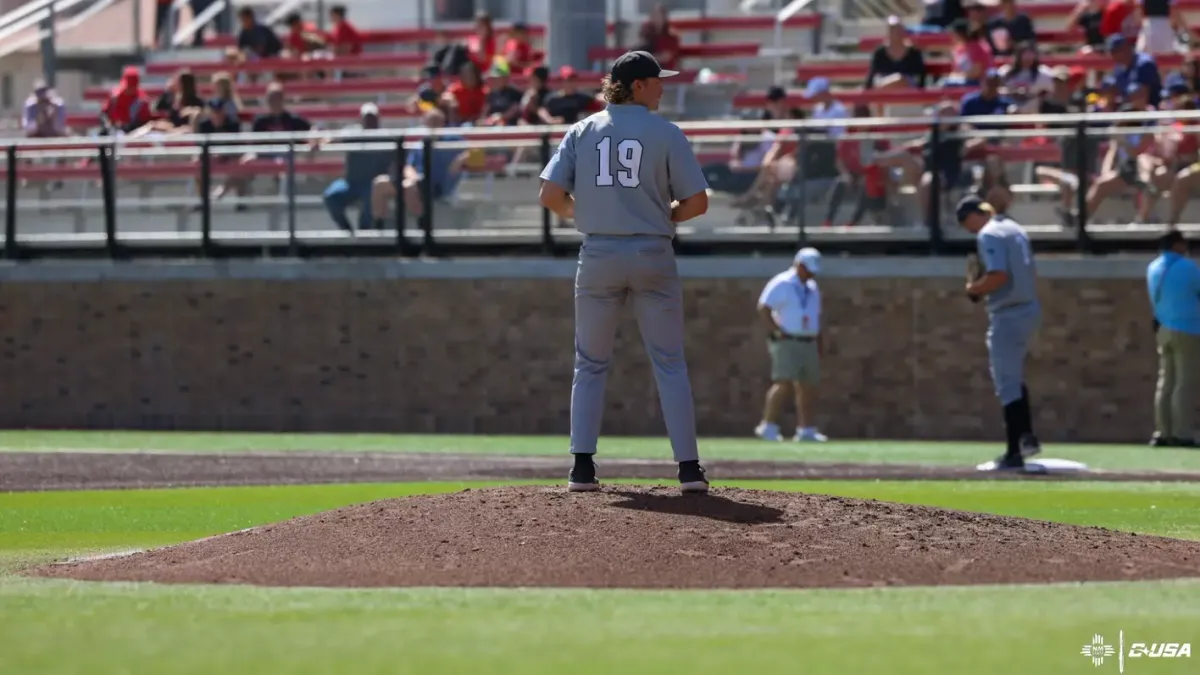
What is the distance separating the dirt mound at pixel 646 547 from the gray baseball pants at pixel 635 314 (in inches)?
13.7

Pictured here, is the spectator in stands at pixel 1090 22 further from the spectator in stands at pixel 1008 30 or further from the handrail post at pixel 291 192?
the handrail post at pixel 291 192

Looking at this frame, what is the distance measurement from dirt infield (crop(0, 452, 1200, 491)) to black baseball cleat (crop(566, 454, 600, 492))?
196 inches

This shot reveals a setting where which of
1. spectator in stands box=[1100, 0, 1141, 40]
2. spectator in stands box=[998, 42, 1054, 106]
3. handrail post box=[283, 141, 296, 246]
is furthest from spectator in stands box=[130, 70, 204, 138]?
spectator in stands box=[1100, 0, 1141, 40]

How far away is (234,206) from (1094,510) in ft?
42.9

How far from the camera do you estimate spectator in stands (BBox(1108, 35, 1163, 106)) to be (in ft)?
72.8

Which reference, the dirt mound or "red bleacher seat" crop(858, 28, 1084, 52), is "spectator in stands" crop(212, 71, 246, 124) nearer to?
"red bleacher seat" crop(858, 28, 1084, 52)

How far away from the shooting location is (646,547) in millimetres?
9172

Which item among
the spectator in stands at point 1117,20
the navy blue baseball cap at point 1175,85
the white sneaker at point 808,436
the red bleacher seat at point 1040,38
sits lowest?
the white sneaker at point 808,436

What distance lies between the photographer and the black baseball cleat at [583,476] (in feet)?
33.8

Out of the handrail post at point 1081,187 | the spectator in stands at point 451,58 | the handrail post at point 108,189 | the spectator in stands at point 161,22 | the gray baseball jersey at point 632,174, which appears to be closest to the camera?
the gray baseball jersey at point 632,174

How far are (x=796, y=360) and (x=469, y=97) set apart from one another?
6.20 metres

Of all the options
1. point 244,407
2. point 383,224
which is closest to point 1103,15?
point 383,224

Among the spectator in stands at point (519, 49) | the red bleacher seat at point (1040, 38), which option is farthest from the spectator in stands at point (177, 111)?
the red bleacher seat at point (1040, 38)

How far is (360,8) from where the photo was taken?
34781 mm
